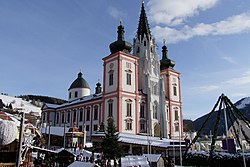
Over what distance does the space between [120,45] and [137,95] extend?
9.64 meters

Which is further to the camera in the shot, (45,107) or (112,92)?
(45,107)

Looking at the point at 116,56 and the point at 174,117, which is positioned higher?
the point at 116,56

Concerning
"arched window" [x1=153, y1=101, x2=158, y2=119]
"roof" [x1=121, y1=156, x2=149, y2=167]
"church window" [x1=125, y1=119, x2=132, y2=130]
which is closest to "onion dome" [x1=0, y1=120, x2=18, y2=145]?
"roof" [x1=121, y1=156, x2=149, y2=167]

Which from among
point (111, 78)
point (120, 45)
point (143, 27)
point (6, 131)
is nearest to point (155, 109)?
point (111, 78)

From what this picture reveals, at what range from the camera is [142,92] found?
1822 inches

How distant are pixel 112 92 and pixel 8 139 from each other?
3285 cm

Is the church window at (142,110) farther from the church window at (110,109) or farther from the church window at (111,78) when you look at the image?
the church window at (111,78)

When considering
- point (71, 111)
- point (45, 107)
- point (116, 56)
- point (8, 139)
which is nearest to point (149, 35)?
point (116, 56)

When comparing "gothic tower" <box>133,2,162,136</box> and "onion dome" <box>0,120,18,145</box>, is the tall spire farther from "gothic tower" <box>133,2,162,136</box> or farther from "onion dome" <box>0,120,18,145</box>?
"onion dome" <box>0,120,18,145</box>

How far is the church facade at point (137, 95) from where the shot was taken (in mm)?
42244

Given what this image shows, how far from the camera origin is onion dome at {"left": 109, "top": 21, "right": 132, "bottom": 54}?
44750mm

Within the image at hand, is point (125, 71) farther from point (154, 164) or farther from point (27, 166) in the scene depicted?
point (27, 166)

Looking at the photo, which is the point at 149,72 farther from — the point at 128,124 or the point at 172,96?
the point at 128,124

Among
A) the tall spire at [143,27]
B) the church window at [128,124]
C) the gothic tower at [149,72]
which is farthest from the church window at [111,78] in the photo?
the tall spire at [143,27]
